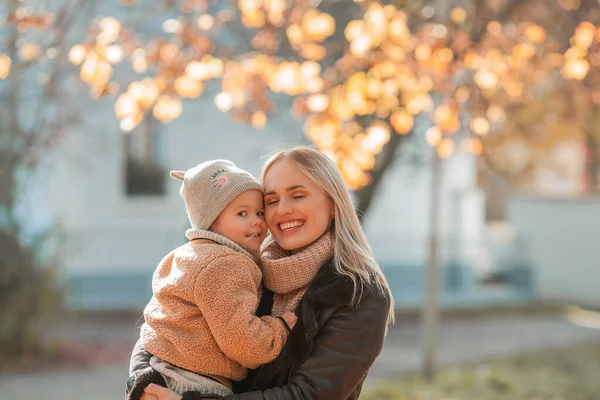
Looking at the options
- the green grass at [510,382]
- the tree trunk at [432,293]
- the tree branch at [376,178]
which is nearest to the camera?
the tree branch at [376,178]

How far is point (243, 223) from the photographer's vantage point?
3.11 m

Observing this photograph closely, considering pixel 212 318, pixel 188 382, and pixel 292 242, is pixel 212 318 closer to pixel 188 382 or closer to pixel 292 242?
pixel 188 382

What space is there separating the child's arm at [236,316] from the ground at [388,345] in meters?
6.15

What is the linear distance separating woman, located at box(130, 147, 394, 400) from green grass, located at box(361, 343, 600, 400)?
228 inches

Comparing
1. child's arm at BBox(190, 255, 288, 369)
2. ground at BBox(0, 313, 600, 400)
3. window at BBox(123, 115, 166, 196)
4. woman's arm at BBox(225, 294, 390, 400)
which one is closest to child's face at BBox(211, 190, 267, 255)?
child's arm at BBox(190, 255, 288, 369)

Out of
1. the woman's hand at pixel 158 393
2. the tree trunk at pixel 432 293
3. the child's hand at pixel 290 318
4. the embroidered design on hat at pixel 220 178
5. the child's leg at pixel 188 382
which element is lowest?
the tree trunk at pixel 432 293

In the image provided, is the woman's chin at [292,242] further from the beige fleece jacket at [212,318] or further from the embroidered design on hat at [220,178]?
the embroidered design on hat at [220,178]

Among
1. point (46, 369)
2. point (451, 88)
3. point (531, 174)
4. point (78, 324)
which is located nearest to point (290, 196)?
point (451, 88)

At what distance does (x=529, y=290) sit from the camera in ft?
55.0

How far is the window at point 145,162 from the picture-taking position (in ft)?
47.7

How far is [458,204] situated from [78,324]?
22.9 ft

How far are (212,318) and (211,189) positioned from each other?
48 centimetres

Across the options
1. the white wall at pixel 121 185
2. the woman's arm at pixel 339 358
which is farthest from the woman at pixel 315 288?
the white wall at pixel 121 185

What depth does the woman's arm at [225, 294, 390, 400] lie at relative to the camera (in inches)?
114
